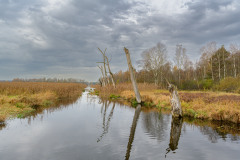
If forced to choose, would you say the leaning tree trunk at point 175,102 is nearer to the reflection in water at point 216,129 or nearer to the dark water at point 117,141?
the reflection in water at point 216,129

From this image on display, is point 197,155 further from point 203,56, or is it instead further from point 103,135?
point 203,56

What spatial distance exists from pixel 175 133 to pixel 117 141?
9.47 feet

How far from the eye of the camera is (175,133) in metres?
7.64

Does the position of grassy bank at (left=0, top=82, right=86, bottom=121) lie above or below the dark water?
above

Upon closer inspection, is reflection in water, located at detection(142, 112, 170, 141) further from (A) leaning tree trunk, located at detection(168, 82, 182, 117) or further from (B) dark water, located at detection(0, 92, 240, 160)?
(A) leaning tree trunk, located at detection(168, 82, 182, 117)

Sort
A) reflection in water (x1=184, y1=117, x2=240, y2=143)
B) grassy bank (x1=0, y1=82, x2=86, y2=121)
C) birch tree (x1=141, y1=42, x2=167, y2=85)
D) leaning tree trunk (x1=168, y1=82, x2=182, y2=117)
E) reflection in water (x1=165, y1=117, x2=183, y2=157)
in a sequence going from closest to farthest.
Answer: reflection in water (x1=165, y1=117, x2=183, y2=157)
reflection in water (x1=184, y1=117, x2=240, y2=143)
leaning tree trunk (x1=168, y1=82, x2=182, y2=117)
grassy bank (x1=0, y1=82, x2=86, y2=121)
birch tree (x1=141, y1=42, x2=167, y2=85)

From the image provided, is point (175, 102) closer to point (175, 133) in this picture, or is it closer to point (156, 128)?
point (156, 128)

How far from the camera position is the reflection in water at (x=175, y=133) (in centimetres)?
611

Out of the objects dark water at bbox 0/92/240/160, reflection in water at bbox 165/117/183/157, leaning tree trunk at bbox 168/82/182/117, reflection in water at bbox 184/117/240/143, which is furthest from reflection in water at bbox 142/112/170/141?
reflection in water at bbox 184/117/240/143

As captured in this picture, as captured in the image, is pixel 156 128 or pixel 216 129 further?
pixel 156 128

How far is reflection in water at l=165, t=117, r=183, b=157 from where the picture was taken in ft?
20.0

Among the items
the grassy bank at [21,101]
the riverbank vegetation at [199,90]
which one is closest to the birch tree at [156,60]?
the riverbank vegetation at [199,90]

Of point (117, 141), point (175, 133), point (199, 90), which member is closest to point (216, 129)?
point (175, 133)

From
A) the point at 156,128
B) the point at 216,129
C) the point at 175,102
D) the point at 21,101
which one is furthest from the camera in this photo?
the point at 21,101
